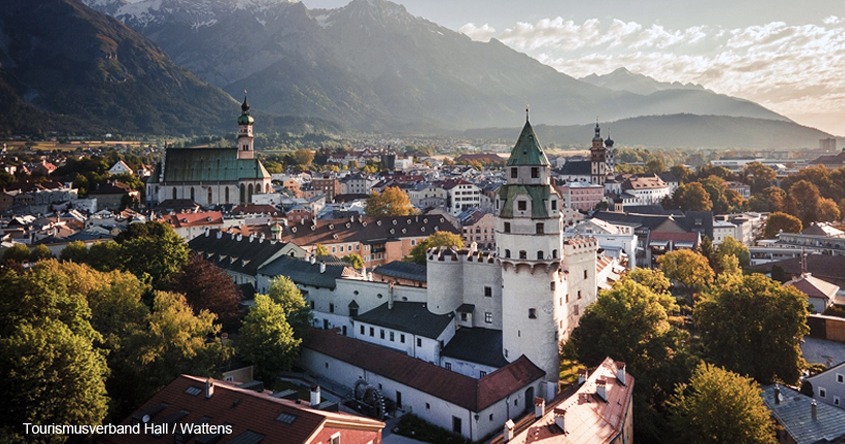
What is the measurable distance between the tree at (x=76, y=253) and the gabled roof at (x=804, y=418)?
62.6 metres

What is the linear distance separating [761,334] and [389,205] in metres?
78.6

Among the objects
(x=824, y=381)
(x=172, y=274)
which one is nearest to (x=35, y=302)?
(x=172, y=274)

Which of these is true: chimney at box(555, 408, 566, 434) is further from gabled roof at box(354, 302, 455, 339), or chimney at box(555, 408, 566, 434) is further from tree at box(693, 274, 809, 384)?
tree at box(693, 274, 809, 384)

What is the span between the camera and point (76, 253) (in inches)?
2721

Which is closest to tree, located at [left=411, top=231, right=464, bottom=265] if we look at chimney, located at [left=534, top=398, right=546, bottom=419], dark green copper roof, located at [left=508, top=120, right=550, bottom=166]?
dark green copper roof, located at [left=508, top=120, right=550, bottom=166]

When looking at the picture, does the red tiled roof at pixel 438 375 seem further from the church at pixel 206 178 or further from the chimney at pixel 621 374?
the church at pixel 206 178

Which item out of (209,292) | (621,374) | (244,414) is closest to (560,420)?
(621,374)

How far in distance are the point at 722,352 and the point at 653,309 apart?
6.33 m

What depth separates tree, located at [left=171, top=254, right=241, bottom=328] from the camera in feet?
163

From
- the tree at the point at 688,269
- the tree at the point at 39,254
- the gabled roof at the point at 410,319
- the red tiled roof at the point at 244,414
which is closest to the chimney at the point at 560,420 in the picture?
the red tiled roof at the point at 244,414

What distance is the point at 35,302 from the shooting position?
35.4 meters

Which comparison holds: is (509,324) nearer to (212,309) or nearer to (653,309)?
(653,309)

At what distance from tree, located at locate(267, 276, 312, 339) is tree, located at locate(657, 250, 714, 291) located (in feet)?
145

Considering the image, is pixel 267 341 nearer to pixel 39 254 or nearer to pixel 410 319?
pixel 410 319
